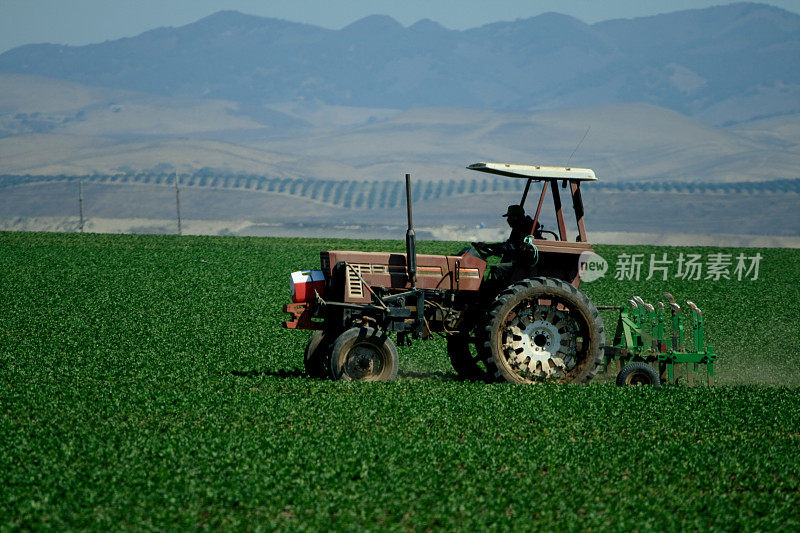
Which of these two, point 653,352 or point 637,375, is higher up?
point 653,352

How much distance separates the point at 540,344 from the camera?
497 inches

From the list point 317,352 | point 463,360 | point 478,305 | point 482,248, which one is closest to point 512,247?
point 482,248

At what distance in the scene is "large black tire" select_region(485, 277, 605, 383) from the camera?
1227 cm

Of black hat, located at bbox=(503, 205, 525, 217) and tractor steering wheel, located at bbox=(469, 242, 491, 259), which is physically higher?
black hat, located at bbox=(503, 205, 525, 217)

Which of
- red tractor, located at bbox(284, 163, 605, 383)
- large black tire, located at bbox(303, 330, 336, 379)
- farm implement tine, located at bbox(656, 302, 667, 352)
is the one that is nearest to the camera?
red tractor, located at bbox(284, 163, 605, 383)

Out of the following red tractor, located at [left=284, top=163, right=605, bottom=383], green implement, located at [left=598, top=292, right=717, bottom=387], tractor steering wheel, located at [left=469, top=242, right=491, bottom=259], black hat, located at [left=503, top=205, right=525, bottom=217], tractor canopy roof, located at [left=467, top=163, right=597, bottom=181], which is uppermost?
tractor canopy roof, located at [left=467, top=163, right=597, bottom=181]

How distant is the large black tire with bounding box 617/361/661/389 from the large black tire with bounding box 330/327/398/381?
2999 millimetres

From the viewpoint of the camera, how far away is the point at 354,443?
32.2 feet

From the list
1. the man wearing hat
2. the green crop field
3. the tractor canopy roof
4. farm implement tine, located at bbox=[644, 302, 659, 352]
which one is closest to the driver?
the man wearing hat

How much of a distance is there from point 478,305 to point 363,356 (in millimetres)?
1726

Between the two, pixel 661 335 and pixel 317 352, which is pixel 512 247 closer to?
pixel 661 335

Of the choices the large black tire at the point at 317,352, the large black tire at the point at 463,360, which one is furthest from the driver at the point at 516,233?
the large black tire at the point at 317,352

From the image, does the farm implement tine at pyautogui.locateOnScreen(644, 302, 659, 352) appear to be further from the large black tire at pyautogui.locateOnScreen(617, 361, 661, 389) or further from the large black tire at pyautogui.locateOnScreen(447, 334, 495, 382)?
the large black tire at pyautogui.locateOnScreen(447, 334, 495, 382)

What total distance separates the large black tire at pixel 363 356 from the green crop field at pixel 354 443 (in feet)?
1.03
